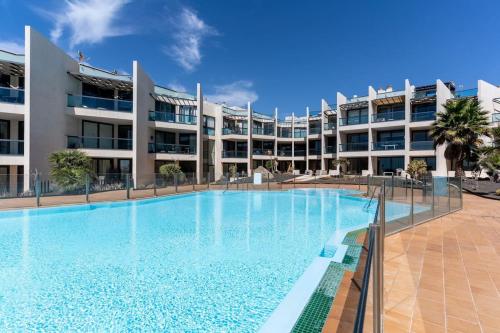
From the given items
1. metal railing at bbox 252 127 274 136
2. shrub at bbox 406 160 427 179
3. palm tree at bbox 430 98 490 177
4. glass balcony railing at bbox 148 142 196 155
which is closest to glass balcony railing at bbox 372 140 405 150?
shrub at bbox 406 160 427 179

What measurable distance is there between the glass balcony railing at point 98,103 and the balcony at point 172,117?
9.35ft

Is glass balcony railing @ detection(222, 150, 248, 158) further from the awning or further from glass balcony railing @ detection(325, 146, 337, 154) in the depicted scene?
glass balcony railing @ detection(325, 146, 337, 154)

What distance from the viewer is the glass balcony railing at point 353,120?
30466 millimetres

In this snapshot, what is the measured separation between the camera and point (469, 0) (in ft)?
48.0

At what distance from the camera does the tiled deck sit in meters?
2.91

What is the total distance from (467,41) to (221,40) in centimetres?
2310

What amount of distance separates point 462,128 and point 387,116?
1125cm

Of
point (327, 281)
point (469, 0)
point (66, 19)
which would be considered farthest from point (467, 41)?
point (66, 19)

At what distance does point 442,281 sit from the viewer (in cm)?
389

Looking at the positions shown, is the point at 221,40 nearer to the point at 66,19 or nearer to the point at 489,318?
the point at 66,19

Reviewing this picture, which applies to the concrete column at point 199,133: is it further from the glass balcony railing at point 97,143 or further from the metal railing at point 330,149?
the metal railing at point 330,149

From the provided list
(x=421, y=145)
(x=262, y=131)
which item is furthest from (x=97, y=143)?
(x=421, y=145)

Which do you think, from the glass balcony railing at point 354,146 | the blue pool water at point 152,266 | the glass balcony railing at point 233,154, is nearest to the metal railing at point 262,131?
the glass balcony railing at point 233,154

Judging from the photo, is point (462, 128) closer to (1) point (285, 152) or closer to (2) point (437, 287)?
(2) point (437, 287)
